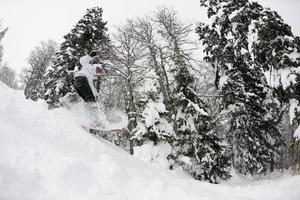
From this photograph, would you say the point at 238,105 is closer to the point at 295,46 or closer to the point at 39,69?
the point at 295,46

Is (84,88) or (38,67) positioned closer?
(84,88)

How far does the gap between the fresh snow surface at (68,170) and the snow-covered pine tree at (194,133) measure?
7.33m

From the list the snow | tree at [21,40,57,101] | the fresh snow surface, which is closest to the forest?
the snow

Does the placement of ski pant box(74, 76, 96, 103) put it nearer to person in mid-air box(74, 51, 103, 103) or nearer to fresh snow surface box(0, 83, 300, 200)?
person in mid-air box(74, 51, 103, 103)

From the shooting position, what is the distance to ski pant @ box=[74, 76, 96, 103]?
32.0 feet

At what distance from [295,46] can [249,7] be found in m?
2.64

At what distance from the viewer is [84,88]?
33.1 ft

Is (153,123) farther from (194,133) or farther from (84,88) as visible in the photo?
(84,88)

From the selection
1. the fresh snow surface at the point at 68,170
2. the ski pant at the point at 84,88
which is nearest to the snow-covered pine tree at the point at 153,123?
Result: the ski pant at the point at 84,88

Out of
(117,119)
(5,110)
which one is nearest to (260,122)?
(117,119)

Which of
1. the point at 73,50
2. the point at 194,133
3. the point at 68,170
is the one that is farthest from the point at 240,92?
the point at 68,170

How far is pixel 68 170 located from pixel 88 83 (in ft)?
17.1

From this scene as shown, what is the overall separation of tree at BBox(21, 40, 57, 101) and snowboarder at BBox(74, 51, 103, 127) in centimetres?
1869

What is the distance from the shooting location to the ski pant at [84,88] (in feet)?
32.0
